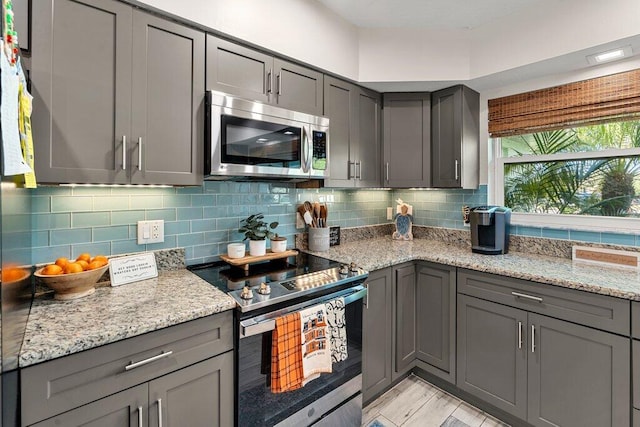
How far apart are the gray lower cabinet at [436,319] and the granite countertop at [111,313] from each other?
1.43 metres

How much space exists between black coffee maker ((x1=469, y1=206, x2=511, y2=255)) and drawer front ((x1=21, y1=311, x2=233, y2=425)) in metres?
1.79

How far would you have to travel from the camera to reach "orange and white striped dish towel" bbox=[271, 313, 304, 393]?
4.47 feet

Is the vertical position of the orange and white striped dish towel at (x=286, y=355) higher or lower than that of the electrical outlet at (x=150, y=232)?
lower

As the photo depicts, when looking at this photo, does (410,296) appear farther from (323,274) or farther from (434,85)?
(434,85)

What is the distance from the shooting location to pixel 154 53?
1.41 metres

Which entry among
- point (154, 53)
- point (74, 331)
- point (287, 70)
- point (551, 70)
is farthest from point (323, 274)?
point (551, 70)

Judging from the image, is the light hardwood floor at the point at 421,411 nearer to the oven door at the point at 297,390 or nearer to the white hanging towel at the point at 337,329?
the oven door at the point at 297,390

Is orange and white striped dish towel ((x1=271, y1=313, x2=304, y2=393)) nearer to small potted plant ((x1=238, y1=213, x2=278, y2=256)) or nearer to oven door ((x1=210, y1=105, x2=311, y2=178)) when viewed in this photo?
small potted plant ((x1=238, y1=213, x2=278, y2=256))

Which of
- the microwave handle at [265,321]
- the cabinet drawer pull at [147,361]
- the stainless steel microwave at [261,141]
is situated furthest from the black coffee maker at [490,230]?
the cabinet drawer pull at [147,361]

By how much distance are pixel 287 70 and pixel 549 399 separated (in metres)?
2.35

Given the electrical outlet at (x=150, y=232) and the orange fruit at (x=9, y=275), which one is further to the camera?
the electrical outlet at (x=150, y=232)

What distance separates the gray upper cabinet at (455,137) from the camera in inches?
93.4

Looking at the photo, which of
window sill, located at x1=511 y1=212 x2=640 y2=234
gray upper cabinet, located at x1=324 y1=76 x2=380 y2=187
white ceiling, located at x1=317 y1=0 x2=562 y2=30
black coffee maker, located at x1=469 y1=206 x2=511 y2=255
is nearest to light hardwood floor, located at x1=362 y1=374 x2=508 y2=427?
black coffee maker, located at x1=469 y1=206 x2=511 y2=255

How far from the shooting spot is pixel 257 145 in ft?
5.48
